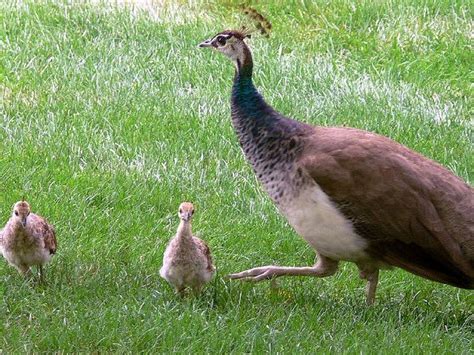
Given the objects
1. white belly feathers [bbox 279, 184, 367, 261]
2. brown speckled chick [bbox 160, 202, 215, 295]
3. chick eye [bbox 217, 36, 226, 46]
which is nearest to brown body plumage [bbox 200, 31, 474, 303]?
white belly feathers [bbox 279, 184, 367, 261]

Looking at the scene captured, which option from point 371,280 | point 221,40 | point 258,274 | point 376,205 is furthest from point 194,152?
point 376,205

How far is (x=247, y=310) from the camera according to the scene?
5.35m

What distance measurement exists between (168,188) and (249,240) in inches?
30.4

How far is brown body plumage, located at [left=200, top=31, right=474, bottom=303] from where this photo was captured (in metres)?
5.45

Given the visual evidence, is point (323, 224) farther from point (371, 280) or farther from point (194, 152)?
point (194, 152)

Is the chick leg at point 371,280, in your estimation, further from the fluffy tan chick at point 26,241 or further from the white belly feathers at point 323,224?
the fluffy tan chick at point 26,241

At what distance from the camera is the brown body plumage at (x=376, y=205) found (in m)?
5.45

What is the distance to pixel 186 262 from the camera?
17.6 feet

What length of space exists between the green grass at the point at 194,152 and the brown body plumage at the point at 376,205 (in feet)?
0.98

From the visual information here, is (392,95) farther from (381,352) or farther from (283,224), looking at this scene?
(381,352)

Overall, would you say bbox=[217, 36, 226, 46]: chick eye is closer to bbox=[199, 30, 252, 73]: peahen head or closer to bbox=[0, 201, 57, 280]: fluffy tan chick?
bbox=[199, 30, 252, 73]: peahen head

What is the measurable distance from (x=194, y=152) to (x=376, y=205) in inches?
87.4

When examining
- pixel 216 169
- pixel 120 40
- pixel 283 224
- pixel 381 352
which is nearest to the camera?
pixel 381 352

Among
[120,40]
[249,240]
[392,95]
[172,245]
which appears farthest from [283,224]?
[120,40]
